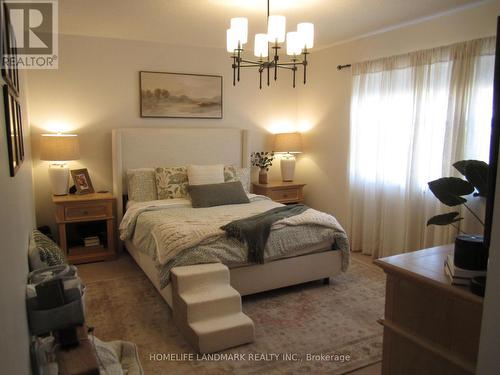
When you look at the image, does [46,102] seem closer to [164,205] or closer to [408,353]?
[164,205]

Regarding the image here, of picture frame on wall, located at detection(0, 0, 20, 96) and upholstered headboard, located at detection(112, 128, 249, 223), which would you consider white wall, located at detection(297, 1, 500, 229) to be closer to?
upholstered headboard, located at detection(112, 128, 249, 223)

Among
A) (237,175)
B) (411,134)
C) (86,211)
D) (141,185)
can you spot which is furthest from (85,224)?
(411,134)

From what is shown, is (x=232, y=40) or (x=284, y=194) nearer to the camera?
(x=232, y=40)

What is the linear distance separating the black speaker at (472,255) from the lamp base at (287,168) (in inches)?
157

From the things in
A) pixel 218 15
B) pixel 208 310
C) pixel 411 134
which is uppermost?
pixel 218 15

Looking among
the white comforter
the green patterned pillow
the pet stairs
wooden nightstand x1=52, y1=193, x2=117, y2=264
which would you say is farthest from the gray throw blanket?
wooden nightstand x1=52, y1=193, x2=117, y2=264

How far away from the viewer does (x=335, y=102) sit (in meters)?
5.07

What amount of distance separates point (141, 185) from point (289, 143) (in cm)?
210

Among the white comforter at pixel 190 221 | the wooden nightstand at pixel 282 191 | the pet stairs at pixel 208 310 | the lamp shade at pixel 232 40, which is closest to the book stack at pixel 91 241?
the white comforter at pixel 190 221

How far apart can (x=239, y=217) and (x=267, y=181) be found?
1.94m

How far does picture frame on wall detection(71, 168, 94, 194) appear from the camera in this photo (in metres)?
4.44

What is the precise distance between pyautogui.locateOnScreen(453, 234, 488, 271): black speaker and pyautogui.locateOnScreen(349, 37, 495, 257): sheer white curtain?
2152mm

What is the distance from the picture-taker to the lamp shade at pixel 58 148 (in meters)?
4.12

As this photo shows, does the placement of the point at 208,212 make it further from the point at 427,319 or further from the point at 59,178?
the point at 427,319
